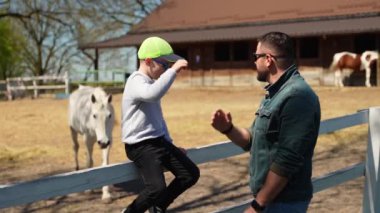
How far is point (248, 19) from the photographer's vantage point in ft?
94.6

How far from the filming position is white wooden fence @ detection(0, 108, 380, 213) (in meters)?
2.54

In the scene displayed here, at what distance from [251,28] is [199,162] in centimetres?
2498

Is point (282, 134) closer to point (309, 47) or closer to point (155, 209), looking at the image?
point (155, 209)

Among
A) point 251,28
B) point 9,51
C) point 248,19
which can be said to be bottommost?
point 9,51

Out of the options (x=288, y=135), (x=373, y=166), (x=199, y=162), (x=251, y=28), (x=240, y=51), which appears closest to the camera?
(x=288, y=135)

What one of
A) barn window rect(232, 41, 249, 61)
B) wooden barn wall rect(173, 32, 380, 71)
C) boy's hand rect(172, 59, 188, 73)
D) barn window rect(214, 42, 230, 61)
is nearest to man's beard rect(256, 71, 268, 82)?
boy's hand rect(172, 59, 188, 73)

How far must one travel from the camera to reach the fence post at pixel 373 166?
454 centimetres

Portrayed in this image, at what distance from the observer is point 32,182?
8.45ft

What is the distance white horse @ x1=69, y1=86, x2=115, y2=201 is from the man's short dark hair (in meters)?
Answer: 4.04

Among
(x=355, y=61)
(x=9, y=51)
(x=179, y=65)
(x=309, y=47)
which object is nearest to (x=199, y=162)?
(x=179, y=65)

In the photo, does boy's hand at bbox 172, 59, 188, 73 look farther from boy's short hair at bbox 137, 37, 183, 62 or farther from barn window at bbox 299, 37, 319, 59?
barn window at bbox 299, 37, 319, 59

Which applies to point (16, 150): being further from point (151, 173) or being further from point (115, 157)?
point (151, 173)

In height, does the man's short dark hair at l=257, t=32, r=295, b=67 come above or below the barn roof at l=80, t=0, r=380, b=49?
below

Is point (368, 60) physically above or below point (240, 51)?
below
